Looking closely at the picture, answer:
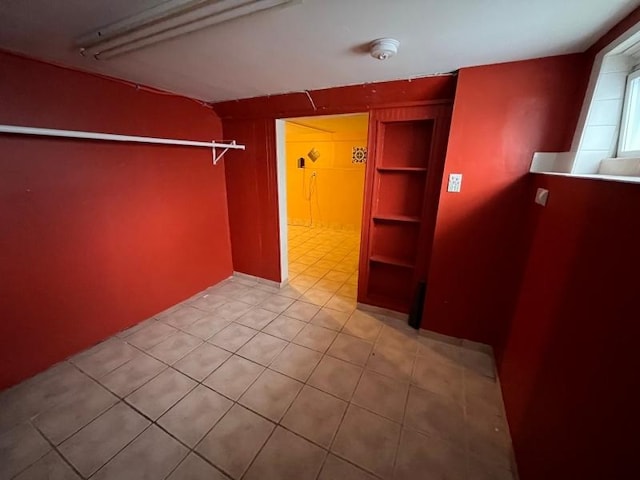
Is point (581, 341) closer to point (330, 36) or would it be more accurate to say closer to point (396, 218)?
point (396, 218)

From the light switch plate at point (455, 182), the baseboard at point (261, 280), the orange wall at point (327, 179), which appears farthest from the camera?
the orange wall at point (327, 179)

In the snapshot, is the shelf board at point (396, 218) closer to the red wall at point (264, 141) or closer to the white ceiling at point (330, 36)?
the red wall at point (264, 141)

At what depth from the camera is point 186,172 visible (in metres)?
2.50

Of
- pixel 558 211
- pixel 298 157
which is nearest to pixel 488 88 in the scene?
pixel 558 211

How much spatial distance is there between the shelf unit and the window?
87cm

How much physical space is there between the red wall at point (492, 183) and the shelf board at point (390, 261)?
0.29 meters

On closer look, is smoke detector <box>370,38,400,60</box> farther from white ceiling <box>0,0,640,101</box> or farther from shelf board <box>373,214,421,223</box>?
shelf board <box>373,214,421,223</box>

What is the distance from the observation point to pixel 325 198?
5.41 m

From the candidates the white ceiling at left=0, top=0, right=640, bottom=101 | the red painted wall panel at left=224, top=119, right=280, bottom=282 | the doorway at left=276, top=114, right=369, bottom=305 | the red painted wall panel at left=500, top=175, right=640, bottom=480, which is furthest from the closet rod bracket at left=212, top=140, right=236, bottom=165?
the red painted wall panel at left=500, top=175, right=640, bottom=480

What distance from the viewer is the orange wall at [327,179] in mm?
4949

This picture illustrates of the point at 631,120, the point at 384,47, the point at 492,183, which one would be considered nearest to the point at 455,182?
the point at 492,183

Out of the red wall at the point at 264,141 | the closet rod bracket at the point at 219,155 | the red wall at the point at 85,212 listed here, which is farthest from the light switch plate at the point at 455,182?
the red wall at the point at 85,212

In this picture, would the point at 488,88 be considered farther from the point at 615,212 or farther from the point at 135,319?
the point at 135,319

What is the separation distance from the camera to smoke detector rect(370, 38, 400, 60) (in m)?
1.28
